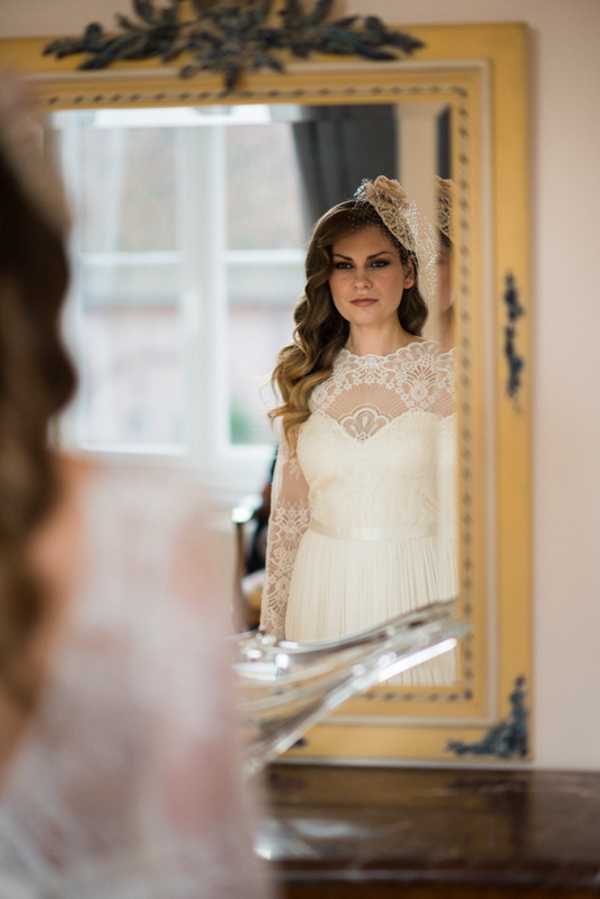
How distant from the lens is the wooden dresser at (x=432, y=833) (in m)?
1.26

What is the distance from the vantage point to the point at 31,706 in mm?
665

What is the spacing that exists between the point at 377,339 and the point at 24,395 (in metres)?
0.85

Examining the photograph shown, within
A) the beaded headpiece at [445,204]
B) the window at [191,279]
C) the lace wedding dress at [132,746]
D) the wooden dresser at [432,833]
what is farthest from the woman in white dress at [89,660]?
the beaded headpiece at [445,204]

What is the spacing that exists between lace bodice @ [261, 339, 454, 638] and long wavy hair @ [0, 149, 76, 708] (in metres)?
0.80

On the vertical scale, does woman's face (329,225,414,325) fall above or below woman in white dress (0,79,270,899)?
above

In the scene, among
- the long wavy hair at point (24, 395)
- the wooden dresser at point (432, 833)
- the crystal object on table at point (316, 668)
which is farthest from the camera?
the crystal object on table at point (316, 668)

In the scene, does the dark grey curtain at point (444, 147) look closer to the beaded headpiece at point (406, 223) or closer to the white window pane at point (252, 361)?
the beaded headpiece at point (406, 223)

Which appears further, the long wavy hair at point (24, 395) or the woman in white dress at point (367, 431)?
the woman in white dress at point (367, 431)

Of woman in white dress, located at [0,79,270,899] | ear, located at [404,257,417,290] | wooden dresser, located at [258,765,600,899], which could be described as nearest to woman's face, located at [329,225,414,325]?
ear, located at [404,257,417,290]

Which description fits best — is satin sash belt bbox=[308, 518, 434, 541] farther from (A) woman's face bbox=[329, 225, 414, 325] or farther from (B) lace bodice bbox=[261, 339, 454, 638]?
(A) woman's face bbox=[329, 225, 414, 325]

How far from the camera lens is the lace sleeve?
4.72 ft

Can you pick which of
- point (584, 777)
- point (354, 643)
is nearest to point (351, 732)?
point (354, 643)

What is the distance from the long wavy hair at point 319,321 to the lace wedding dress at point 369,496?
0.02 m

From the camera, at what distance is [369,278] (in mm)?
1430
